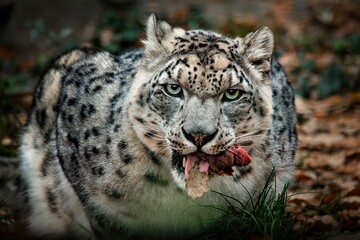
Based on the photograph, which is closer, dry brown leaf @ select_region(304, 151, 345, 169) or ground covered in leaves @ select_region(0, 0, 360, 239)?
ground covered in leaves @ select_region(0, 0, 360, 239)

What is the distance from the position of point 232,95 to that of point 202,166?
19.4 inches

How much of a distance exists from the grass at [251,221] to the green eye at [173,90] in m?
0.91

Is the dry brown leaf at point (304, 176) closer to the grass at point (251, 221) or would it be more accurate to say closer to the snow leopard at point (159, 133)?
the snow leopard at point (159, 133)

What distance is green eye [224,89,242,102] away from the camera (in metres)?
4.88

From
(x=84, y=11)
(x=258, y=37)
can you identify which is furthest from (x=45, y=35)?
(x=258, y=37)

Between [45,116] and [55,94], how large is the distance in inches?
8.4

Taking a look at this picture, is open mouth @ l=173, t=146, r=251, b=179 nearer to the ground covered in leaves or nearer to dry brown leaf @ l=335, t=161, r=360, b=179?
the ground covered in leaves

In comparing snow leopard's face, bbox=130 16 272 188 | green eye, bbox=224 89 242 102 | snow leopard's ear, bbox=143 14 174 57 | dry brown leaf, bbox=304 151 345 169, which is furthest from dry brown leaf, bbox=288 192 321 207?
snow leopard's ear, bbox=143 14 174 57

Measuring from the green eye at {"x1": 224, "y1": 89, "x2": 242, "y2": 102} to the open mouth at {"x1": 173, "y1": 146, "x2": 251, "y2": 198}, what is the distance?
308 millimetres

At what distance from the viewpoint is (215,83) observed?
479cm

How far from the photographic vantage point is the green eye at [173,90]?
4871mm

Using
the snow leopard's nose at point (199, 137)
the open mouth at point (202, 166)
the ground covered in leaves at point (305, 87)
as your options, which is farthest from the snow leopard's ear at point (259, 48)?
the ground covered in leaves at point (305, 87)

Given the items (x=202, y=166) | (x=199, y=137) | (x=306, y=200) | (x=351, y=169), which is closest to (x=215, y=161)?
(x=202, y=166)

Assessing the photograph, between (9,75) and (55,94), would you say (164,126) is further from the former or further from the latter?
(9,75)
